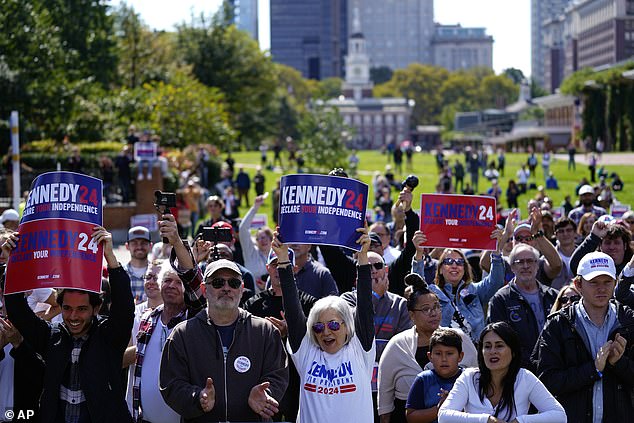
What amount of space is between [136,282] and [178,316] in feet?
9.64

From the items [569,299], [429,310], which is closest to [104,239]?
[429,310]

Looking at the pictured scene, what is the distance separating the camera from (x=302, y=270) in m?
9.12

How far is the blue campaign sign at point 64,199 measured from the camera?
7.20 m

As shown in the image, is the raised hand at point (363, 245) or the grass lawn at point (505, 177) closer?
the raised hand at point (363, 245)

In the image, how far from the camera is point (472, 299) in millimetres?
9539

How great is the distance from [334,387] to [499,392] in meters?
1.00

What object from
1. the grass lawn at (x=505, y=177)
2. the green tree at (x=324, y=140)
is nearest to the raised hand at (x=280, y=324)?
the grass lawn at (x=505, y=177)

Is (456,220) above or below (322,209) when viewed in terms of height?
below

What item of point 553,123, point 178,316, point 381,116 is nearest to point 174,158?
point 178,316

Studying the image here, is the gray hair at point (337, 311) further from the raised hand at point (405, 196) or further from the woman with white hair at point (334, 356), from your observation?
the raised hand at point (405, 196)

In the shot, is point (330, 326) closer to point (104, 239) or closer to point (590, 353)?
point (104, 239)

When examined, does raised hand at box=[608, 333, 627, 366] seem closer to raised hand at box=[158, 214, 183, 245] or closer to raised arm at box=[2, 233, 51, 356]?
raised hand at box=[158, 214, 183, 245]

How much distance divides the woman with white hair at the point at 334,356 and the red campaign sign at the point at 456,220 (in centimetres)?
357

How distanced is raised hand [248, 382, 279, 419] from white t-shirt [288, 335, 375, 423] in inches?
11.4
